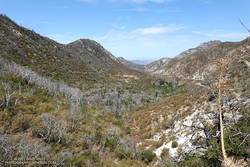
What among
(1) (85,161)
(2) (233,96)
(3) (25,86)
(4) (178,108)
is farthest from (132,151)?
(4) (178,108)

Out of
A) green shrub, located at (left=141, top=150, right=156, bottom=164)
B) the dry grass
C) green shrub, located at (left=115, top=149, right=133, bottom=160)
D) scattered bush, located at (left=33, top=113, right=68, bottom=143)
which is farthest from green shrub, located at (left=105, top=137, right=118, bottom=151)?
the dry grass

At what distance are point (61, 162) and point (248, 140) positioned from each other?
523 cm

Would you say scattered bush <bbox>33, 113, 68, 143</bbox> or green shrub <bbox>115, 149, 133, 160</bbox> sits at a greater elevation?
scattered bush <bbox>33, 113, 68, 143</bbox>

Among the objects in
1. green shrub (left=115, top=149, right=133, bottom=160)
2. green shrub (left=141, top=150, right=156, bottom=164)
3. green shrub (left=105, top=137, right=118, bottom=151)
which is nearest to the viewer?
green shrub (left=115, top=149, right=133, bottom=160)

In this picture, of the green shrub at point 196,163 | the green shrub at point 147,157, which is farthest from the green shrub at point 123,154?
the green shrub at point 196,163

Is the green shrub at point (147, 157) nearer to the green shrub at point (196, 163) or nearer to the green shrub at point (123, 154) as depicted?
the green shrub at point (123, 154)

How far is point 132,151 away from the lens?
6.82m

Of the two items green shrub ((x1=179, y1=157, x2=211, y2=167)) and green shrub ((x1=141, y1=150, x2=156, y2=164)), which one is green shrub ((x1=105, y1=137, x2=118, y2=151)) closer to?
green shrub ((x1=141, y1=150, x2=156, y2=164))

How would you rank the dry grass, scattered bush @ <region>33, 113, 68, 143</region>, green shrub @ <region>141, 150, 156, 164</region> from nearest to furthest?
the dry grass
scattered bush @ <region>33, 113, 68, 143</region>
green shrub @ <region>141, 150, 156, 164</region>

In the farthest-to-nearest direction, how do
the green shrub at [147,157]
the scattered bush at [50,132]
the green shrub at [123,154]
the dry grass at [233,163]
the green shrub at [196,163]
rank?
1. the green shrub at [147,157]
2. the green shrub at [123,154]
3. the scattered bush at [50,132]
4. the green shrub at [196,163]
5. the dry grass at [233,163]

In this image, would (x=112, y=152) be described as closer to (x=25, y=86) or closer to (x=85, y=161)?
(x=85, y=161)

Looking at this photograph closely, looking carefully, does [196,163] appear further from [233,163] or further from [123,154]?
[123,154]

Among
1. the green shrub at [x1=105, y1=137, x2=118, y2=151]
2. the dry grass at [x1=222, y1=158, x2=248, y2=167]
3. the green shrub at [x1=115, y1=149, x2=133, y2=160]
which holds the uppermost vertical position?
the dry grass at [x1=222, y1=158, x2=248, y2=167]

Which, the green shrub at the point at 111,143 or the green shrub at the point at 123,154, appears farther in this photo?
the green shrub at the point at 111,143
